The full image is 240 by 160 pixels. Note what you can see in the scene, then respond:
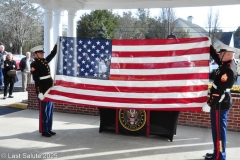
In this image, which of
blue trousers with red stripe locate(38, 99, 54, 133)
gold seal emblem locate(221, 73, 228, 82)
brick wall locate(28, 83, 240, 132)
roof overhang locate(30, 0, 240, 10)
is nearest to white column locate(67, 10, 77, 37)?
roof overhang locate(30, 0, 240, 10)

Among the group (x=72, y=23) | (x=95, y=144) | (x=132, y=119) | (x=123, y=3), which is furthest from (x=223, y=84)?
(x=72, y=23)

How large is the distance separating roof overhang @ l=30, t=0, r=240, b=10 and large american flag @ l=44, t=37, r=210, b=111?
115 inches

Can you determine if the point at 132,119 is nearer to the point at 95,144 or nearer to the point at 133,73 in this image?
the point at 95,144

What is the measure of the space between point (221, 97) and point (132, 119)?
1.94m

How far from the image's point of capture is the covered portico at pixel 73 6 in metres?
7.83

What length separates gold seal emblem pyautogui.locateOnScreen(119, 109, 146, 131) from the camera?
5.43 metres

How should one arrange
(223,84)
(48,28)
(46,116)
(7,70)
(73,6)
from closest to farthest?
(223,84), (46,116), (48,28), (73,6), (7,70)

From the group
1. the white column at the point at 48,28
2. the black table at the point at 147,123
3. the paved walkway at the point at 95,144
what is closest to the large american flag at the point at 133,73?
the black table at the point at 147,123

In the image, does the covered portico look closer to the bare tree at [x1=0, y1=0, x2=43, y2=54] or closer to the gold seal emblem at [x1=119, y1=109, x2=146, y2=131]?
the gold seal emblem at [x1=119, y1=109, x2=146, y2=131]

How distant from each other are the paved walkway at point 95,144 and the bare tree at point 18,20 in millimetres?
28674

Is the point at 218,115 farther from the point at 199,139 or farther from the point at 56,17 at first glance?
the point at 56,17

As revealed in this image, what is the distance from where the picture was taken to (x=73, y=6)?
8180 millimetres

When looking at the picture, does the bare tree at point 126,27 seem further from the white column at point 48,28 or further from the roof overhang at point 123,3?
the white column at point 48,28

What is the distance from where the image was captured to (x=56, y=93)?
213 inches
